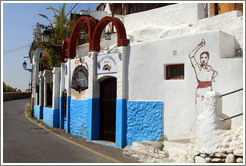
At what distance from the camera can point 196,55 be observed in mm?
8070

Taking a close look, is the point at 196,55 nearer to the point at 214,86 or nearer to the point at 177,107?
the point at 214,86

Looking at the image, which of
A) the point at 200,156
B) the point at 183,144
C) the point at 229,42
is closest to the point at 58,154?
the point at 183,144

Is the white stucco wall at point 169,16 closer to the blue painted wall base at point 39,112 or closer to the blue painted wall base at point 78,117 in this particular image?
the blue painted wall base at point 78,117

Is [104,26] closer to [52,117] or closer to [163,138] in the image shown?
[163,138]

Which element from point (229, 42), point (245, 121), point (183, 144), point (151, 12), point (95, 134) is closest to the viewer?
point (245, 121)

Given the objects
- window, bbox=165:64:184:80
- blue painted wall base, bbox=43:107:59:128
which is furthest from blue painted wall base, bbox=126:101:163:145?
blue painted wall base, bbox=43:107:59:128

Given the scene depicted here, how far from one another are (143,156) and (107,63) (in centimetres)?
452

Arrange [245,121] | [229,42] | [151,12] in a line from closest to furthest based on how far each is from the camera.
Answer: [245,121] < [229,42] < [151,12]

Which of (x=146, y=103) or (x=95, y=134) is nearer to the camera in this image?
(x=146, y=103)

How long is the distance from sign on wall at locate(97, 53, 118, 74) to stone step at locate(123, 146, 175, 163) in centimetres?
347

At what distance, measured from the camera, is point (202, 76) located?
789 cm

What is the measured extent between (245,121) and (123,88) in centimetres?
491

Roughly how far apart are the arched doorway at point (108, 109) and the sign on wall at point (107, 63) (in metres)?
0.46

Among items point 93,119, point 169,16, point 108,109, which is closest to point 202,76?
point 108,109
